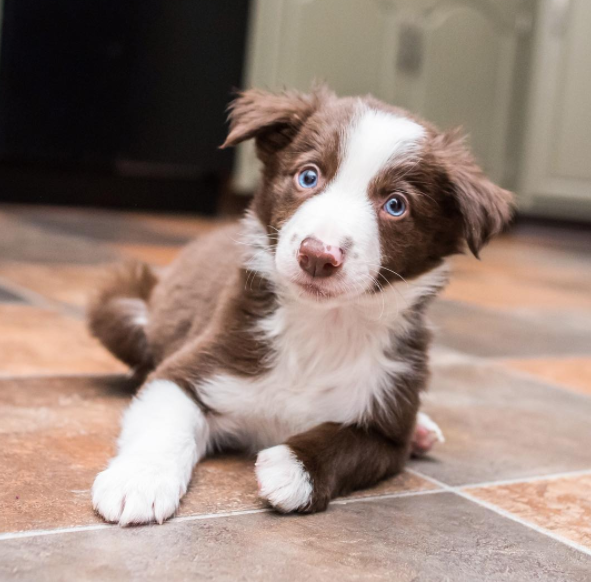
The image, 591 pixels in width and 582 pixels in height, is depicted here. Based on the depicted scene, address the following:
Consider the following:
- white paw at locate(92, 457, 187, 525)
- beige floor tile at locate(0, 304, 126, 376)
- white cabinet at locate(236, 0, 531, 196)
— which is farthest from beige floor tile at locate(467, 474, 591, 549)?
white cabinet at locate(236, 0, 531, 196)

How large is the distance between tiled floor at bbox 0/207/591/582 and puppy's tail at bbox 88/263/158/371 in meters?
0.08

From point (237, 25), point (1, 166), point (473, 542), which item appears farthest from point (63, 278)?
point (237, 25)

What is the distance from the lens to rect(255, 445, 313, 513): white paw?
1378 mm

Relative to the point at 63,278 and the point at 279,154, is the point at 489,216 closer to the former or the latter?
the point at 279,154

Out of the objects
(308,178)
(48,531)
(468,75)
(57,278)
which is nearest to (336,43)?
(468,75)

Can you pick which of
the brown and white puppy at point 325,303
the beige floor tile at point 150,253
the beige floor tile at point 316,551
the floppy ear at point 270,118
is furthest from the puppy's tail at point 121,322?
the beige floor tile at point 150,253

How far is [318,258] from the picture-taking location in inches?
55.7

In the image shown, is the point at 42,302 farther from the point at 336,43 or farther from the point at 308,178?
the point at 336,43

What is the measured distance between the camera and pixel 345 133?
62.2 inches

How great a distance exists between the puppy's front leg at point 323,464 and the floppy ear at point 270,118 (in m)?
0.53

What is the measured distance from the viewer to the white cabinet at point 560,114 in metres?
6.64

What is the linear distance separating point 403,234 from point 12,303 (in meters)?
1.66

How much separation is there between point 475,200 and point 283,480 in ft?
1.90

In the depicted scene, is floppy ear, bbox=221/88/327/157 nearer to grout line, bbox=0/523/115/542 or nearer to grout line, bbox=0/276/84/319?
grout line, bbox=0/523/115/542
